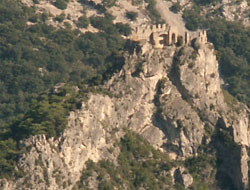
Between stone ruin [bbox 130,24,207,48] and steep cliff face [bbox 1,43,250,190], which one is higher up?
stone ruin [bbox 130,24,207,48]

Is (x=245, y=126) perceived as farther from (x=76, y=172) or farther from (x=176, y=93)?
(x=76, y=172)

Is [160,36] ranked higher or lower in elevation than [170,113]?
higher

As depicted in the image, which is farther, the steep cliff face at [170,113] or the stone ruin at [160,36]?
the stone ruin at [160,36]

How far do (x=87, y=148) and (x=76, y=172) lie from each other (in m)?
2.21

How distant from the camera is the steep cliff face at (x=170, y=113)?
156375 mm

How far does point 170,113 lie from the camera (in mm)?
161375

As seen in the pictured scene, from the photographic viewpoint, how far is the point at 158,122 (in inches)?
6339

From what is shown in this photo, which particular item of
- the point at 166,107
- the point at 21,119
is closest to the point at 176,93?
the point at 166,107

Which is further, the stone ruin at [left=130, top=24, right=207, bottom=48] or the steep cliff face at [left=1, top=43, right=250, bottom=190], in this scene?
the stone ruin at [left=130, top=24, right=207, bottom=48]

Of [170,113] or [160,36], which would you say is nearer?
[170,113]

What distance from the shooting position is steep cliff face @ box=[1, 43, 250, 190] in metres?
156

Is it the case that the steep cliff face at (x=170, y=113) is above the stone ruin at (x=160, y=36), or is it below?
below

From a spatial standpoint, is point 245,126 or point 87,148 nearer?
point 87,148

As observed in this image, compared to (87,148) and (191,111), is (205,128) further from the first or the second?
(87,148)
